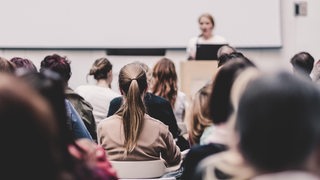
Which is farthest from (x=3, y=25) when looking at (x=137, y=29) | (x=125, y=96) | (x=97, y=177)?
(x=97, y=177)

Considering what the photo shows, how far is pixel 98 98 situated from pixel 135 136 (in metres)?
1.63

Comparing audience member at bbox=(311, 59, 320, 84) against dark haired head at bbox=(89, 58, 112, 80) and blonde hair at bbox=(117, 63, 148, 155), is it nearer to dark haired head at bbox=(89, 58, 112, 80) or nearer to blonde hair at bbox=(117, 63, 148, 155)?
blonde hair at bbox=(117, 63, 148, 155)

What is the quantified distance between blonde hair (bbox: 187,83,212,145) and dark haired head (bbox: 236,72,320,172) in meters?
1.36

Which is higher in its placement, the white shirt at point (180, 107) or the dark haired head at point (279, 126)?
the dark haired head at point (279, 126)

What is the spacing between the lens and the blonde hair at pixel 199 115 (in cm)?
297

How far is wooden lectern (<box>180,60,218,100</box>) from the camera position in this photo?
695cm

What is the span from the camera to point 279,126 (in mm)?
1518

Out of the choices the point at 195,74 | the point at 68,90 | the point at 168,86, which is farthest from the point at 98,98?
the point at 195,74

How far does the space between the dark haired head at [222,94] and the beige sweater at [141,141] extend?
1.89 metres

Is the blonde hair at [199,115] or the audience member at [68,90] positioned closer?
the blonde hair at [199,115]

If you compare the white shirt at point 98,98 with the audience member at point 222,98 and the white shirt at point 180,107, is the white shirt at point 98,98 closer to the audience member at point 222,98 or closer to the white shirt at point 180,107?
the white shirt at point 180,107

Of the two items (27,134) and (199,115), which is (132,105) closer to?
(199,115)

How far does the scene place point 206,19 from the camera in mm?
8039

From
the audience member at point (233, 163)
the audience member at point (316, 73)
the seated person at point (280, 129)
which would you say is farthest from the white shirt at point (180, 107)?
the seated person at point (280, 129)
